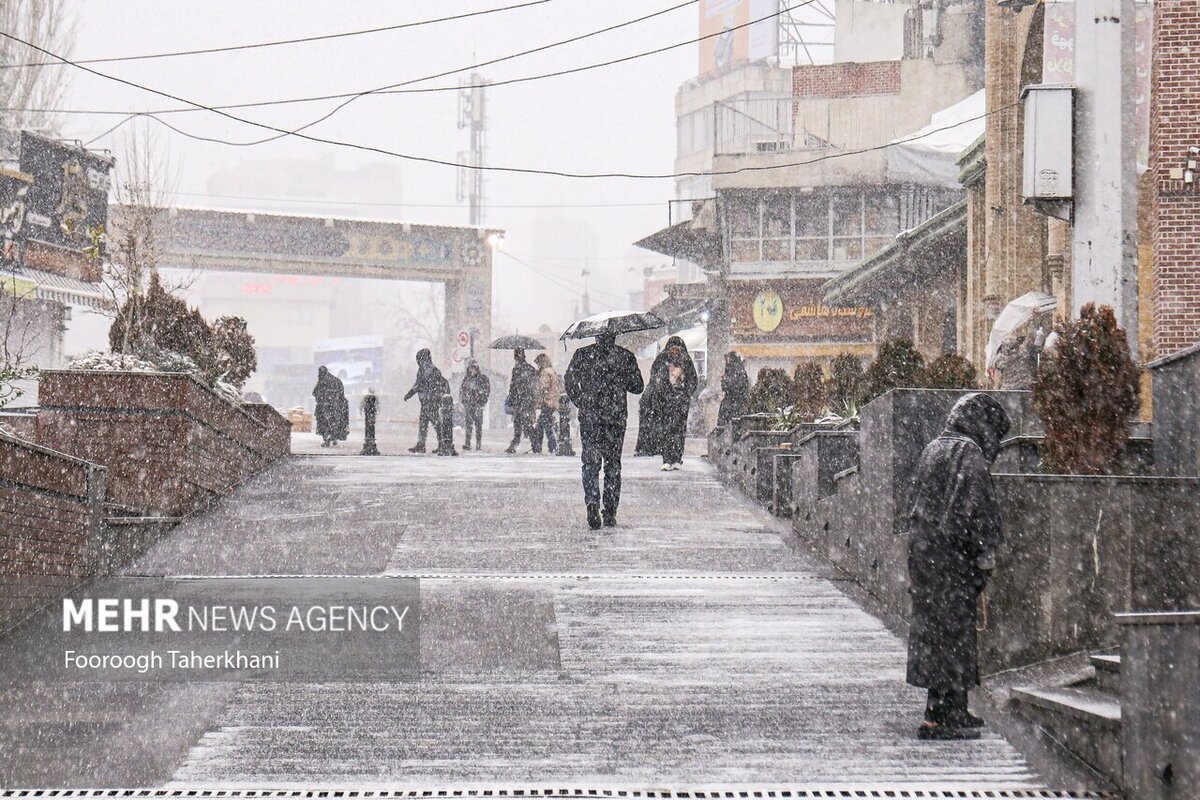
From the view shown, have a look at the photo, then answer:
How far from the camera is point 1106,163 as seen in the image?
1213 centimetres

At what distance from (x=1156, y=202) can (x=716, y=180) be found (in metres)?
23.9

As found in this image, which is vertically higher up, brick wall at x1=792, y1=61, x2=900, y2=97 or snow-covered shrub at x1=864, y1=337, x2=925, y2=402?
brick wall at x1=792, y1=61, x2=900, y2=97

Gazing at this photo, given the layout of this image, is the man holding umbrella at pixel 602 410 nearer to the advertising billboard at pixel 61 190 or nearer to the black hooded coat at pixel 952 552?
the black hooded coat at pixel 952 552

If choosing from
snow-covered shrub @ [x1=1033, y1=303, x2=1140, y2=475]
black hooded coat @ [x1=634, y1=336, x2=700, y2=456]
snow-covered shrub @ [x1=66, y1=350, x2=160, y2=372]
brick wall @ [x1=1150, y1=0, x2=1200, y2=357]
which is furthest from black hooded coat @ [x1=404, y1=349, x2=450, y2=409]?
snow-covered shrub @ [x1=1033, y1=303, x2=1140, y2=475]

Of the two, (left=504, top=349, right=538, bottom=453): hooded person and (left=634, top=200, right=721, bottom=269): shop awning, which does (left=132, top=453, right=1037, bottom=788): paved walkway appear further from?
(left=634, top=200, right=721, bottom=269): shop awning

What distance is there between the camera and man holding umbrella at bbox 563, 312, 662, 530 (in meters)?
Result: 13.0

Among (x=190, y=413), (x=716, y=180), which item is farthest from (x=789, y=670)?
(x=716, y=180)

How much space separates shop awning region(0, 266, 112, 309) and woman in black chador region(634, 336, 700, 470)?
53.9ft

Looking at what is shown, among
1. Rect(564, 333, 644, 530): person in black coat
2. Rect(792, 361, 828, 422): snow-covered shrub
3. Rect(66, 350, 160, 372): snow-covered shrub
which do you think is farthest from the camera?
Rect(792, 361, 828, 422): snow-covered shrub

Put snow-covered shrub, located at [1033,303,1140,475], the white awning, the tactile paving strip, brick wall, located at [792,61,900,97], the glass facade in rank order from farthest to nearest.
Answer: brick wall, located at [792,61,900,97] → the glass facade → the white awning → snow-covered shrub, located at [1033,303,1140,475] → the tactile paving strip

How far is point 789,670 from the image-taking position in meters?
7.97

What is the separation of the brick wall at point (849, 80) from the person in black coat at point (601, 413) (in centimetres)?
2897

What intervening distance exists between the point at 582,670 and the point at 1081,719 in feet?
9.20

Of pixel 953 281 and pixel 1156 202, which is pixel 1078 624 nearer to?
pixel 1156 202
